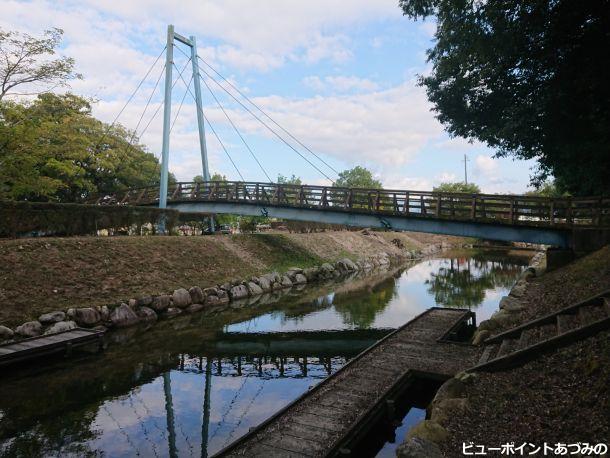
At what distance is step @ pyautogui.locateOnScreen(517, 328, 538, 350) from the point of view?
8.56 metres

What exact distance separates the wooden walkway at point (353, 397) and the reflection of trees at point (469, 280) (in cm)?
1115

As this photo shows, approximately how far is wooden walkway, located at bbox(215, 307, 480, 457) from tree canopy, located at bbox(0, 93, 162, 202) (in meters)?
19.8

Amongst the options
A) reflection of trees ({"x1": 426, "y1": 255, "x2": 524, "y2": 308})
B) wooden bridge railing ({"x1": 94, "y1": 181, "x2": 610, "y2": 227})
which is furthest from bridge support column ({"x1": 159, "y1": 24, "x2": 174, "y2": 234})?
reflection of trees ({"x1": 426, "y1": 255, "x2": 524, "y2": 308})

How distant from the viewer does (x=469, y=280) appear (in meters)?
30.8

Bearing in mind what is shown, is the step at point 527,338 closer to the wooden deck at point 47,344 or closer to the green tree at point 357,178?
the wooden deck at point 47,344

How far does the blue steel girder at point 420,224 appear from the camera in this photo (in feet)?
66.2

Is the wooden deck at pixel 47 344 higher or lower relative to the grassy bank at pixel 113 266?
lower

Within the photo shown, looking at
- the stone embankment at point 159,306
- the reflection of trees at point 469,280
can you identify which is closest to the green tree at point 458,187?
the reflection of trees at point 469,280

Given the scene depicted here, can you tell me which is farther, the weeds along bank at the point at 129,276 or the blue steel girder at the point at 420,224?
the blue steel girder at the point at 420,224

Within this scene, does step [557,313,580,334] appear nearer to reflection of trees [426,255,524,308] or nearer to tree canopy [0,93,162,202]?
reflection of trees [426,255,524,308]

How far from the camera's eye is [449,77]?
19.9m

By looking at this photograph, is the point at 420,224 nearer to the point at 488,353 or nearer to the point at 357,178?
the point at 488,353

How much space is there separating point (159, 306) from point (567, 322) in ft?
49.5

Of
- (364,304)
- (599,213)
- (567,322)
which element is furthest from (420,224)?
(567,322)
